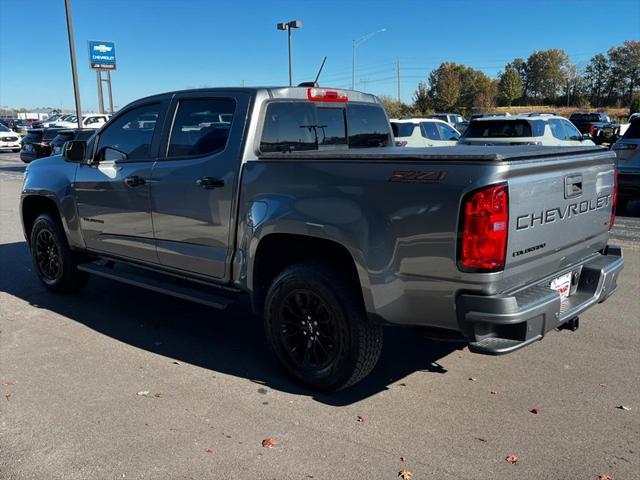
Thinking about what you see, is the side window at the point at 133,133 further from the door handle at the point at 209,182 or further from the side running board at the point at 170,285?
the side running board at the point at 170,285

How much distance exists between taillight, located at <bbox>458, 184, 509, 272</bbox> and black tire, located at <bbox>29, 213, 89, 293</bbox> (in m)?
4.39

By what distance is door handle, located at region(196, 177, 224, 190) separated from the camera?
4.12 meters

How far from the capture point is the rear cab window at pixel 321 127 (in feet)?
14.1

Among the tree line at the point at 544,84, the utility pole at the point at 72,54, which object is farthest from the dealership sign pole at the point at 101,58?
the tree line at the point at 544,84

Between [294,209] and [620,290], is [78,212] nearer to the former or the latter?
[294,209]

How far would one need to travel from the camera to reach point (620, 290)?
601cm

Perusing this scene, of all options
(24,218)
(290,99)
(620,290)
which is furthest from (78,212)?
(620,290)

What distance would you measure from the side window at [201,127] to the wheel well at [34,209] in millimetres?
2172

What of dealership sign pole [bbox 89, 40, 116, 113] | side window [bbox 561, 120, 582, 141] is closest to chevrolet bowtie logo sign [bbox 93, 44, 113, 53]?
dealership sign pole [bbox 89, 40, 116, 113]

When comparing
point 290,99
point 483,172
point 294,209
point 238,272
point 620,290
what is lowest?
point 620,290

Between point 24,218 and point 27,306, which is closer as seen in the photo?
point 27,306

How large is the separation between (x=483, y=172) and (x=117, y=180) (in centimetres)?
332

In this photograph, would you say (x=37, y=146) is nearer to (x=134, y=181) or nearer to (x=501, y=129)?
(x=501, y=129)

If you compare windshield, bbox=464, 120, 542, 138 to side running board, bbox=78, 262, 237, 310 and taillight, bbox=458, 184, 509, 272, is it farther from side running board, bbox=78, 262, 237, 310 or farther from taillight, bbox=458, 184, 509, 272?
taillight, bbox=458, 184, 509, 272
